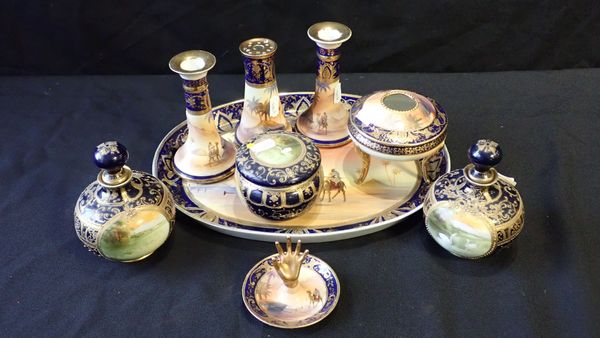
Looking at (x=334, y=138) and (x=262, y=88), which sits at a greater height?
(x=262, y=88)

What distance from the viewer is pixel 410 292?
1.37m

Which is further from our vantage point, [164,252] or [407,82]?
[407,82]

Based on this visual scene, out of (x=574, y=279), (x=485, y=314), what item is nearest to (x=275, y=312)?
(x=485, y=314)

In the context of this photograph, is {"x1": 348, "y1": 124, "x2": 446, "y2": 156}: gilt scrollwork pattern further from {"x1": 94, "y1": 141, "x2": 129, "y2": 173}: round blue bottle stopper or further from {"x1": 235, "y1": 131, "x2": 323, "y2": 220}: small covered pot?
{"x1": 94, "y1": 141, "x2": 129, "y2": 173}: round blue bottle stopper

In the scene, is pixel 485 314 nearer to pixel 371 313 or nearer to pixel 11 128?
pixel 371 313

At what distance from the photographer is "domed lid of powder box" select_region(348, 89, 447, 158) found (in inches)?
56.1

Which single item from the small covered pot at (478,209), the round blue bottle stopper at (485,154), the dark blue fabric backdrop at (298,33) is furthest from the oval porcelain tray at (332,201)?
the dark blue fabric backdrop at (298,33)

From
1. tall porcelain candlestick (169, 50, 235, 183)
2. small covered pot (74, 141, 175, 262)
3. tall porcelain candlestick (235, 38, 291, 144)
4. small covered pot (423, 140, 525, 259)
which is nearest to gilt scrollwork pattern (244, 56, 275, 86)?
tall porcelain candlestick (235, 38, 291, 144)

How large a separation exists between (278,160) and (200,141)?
0.30m

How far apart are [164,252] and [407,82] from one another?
1.10 metres

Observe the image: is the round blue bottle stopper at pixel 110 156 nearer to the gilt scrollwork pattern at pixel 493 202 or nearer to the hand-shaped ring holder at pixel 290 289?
the hand-shaped ring holder at pixel 290 289

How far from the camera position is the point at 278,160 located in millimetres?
1401

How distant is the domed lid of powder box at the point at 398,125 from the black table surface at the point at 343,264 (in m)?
0.21

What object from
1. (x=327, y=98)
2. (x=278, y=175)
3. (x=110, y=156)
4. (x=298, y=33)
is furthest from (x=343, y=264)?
(x=298, y=33)
